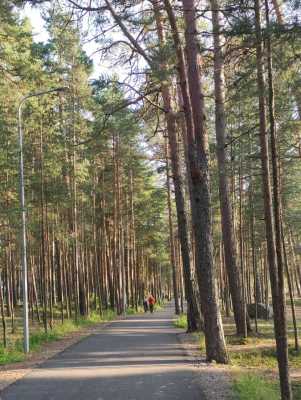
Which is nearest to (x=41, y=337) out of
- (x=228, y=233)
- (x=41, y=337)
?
(x=41, y=337)

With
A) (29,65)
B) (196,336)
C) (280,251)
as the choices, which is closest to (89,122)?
(29,65)

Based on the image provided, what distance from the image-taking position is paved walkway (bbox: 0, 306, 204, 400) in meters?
9.94

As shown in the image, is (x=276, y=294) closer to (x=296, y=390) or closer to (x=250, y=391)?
(x=250, y=391)

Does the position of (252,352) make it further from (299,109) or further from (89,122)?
(89,122)

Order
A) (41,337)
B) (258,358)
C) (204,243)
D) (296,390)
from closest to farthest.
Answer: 1. (296,390)
2. (204,243)
3. (258,358)
4. (41,337)

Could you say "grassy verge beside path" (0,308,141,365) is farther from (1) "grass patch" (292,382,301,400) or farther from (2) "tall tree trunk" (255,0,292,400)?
(2) "tall tree trunk" (255,0,292,400)

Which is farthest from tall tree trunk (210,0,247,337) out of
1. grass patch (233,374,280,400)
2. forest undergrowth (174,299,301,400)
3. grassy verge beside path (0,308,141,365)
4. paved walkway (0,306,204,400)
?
grass patch (233,374,280,400)

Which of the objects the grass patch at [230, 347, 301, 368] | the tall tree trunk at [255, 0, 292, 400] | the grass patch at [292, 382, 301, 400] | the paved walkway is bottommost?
the grass patch at [292, 382, 301, 400]

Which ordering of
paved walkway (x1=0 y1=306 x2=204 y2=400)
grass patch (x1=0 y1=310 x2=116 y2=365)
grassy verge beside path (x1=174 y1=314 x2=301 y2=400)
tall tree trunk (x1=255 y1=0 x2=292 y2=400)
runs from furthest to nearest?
grass patch (x1=0 y1=310 x2=116 y2=365)
paved walkway (x1=0 y1=306 x2=204 y2=400)
grassy verge beside path (x1=174 y1=314 x2=301 y2=400)
tall tree trunk (x1=255 y1=0 x2=292 y2=400)

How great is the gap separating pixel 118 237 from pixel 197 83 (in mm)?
28236

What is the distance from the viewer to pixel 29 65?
19219 millimetres

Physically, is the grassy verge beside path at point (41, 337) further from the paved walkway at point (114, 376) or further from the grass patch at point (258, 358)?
the grass patch at point (258, 358)

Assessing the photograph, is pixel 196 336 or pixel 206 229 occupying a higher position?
pixel 206 229

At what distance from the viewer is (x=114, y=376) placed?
11930 millimetres
